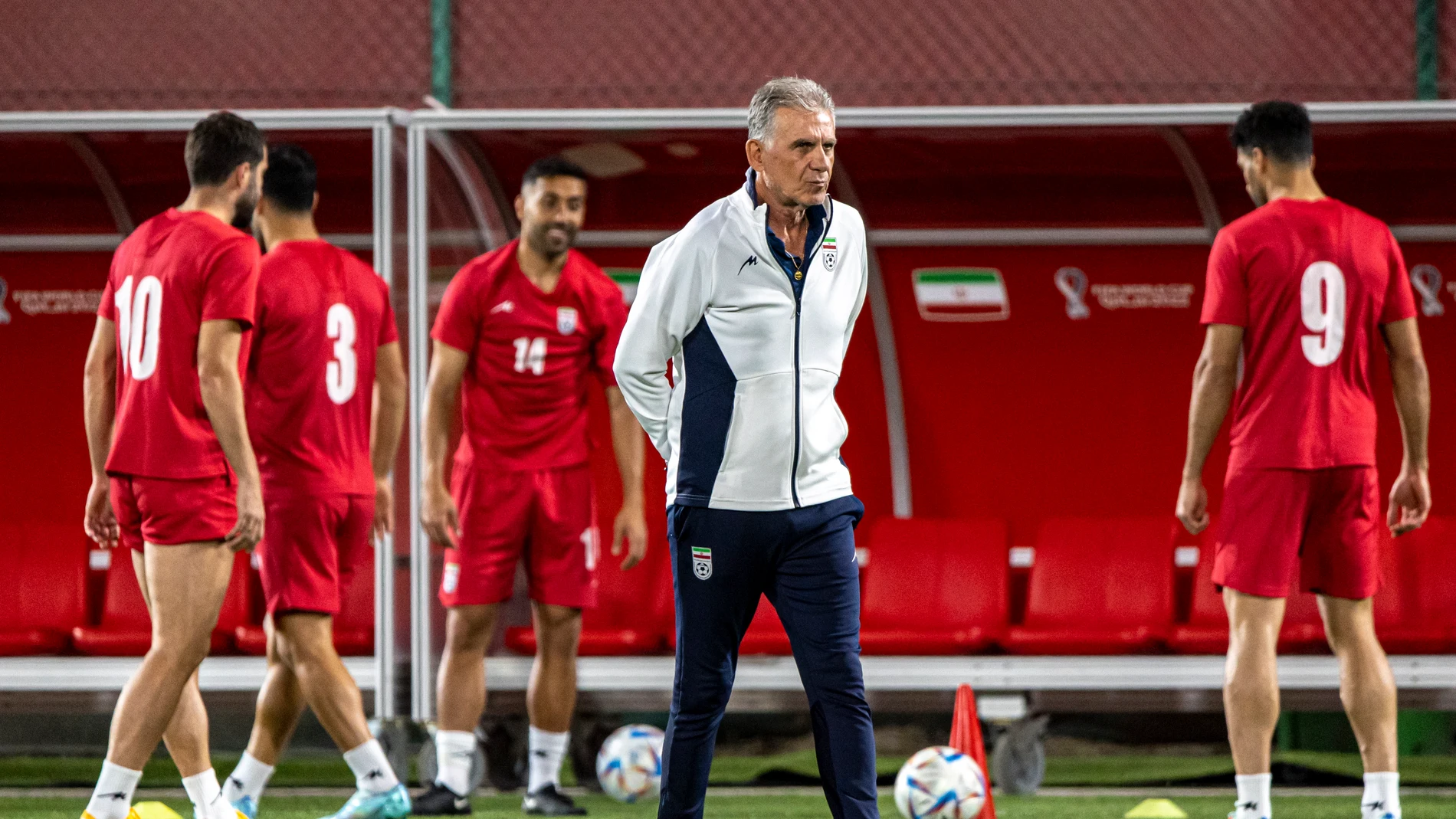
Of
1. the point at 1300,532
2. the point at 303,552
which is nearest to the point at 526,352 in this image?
the point at 303,552

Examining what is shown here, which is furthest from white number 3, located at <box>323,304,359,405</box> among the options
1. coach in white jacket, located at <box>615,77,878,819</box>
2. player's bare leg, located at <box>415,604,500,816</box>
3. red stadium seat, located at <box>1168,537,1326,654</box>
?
red stadium seat, located at <box>1168,537,1326,654</box>

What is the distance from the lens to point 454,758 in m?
5.36

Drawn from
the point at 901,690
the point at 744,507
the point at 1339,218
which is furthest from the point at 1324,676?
the point at 744,507

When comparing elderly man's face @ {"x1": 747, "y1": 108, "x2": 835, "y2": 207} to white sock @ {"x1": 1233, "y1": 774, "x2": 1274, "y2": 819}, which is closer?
elderly man's face @ {"x1": 747, "y1": 108, "x2": 835, "y2": 207}

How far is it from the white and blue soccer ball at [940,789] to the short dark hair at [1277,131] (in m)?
1.80

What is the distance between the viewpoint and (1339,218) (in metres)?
4.53

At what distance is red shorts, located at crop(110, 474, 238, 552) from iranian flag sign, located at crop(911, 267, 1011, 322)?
3697 mm

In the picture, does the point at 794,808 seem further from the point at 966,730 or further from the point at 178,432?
the point at 178,432

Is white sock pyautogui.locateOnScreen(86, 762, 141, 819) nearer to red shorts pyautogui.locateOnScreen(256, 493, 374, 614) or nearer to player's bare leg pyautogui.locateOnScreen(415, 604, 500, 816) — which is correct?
red shorts pyautogui.locateOnScreen(256, 493, 374, 614)

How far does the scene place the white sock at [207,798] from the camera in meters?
4.30

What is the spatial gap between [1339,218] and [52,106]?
543 cm

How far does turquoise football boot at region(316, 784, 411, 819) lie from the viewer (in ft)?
15.5

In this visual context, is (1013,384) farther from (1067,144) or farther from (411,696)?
(411,696)

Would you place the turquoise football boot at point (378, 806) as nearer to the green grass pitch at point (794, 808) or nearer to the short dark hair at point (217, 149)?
the green grass pitch at point (794, 808)
